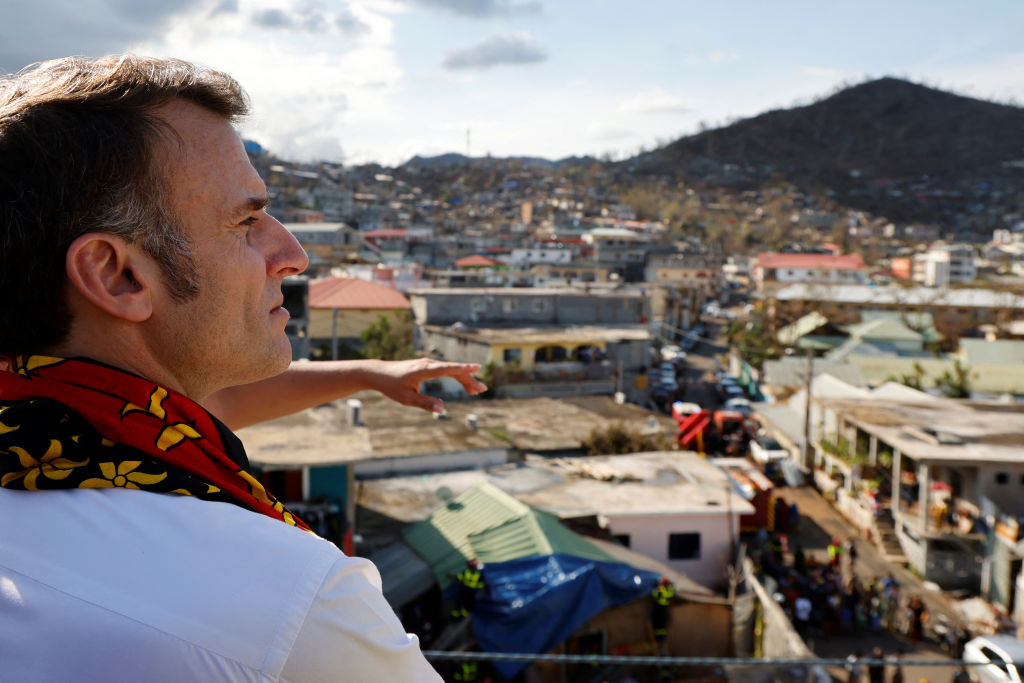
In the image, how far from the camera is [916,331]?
3206cm

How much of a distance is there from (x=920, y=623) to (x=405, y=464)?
8279 millimetres

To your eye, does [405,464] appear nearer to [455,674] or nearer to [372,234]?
[455,674]

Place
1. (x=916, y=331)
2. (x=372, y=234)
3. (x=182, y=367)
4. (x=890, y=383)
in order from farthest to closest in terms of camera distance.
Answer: (x=372, y=234) → (x=916, y=331) → (x=890, y=383) → (x=182, y=367)

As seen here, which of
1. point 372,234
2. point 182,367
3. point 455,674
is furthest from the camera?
point 372,234

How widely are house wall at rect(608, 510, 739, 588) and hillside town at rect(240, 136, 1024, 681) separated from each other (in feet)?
0.13

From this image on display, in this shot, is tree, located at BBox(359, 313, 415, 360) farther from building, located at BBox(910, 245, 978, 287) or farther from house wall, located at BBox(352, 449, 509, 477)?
building, located at BBox(910, 245, 978, 287)

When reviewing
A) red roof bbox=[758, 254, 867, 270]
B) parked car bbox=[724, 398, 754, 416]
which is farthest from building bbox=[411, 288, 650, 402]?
red roof bbox=[758, 254, 867, 270]

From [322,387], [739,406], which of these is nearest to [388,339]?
[739,406]

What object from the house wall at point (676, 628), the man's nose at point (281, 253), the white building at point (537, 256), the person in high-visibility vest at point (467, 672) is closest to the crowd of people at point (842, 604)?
the house wall at point (676, 628)

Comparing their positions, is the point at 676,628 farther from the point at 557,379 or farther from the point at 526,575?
the point at 557,379

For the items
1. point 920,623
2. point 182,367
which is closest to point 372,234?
point 920,623

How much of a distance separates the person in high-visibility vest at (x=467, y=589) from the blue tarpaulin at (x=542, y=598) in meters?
0.08

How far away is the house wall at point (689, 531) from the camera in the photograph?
11.6 metres

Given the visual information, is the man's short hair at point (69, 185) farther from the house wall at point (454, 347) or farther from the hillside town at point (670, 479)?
the house wall at point (454, 347)
